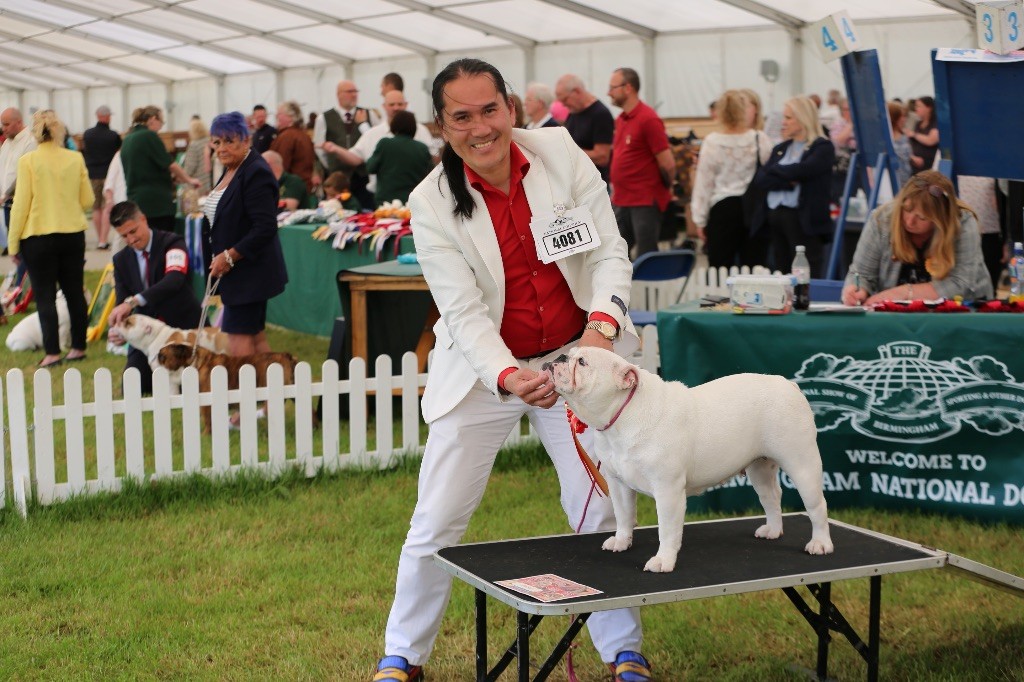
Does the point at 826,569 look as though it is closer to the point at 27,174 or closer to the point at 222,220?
the point at 222,220

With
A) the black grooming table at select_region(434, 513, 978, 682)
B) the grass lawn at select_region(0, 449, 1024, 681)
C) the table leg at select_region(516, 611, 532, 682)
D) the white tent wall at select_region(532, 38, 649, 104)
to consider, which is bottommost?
the grass lawn at select_region(0, 449, 1024, 681)

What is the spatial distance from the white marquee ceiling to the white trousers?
11.4m

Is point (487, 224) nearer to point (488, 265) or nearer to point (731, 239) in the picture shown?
point (488, 265)

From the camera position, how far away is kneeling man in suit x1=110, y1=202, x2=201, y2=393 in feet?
23.1

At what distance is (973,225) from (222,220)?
11.8ft

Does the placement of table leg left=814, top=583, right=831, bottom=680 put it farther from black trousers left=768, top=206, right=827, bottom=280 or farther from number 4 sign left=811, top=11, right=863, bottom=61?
black trousers left=768, top=206, right=827, bottom=280

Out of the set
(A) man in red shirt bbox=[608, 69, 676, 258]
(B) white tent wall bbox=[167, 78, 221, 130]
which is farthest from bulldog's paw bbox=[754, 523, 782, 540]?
(B) white tent wall bbox=[167, 78, 221, 130]

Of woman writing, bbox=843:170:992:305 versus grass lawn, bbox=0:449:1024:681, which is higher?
woman writing, bbox=843:170:992:305

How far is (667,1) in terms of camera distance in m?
16.2

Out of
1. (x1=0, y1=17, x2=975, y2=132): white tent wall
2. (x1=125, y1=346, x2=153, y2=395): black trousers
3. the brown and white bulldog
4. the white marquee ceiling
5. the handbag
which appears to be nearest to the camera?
the brown and white bulldog

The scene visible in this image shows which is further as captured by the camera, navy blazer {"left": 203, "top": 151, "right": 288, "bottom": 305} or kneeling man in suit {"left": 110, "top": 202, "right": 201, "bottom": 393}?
kneeling man in suit {"left": 110, "top": 202, "right": 201, "bottom": 393}

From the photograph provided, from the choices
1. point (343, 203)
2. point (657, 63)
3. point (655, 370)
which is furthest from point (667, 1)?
point (655, 370)

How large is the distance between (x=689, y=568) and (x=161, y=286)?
486 centimetres

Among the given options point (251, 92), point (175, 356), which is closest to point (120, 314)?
point (175, 356)
